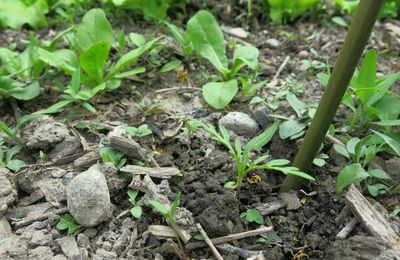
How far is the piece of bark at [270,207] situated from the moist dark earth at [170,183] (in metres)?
0.02

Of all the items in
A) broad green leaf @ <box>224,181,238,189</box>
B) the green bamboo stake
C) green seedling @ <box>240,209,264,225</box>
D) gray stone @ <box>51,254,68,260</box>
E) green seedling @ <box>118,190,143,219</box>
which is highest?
the green bamboo stake

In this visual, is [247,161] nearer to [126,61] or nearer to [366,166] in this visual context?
[366,166]

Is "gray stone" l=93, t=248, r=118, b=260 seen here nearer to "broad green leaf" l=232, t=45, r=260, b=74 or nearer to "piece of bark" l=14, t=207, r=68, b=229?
"piece of bark" l=14, t=207, r=68, b=229

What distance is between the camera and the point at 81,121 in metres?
2.17

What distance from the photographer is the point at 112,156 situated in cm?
191

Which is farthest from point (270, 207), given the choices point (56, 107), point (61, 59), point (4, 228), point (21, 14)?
point (21, 14)

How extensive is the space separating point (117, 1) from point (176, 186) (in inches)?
54.9

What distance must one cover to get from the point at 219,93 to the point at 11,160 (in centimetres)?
101

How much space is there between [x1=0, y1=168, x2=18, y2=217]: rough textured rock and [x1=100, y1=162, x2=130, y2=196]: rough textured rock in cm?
38

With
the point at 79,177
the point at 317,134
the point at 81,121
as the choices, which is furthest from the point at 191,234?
the point at 81,121

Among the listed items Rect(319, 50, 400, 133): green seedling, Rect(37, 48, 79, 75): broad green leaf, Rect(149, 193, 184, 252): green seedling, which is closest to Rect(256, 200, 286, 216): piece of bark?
Rect(149, 193, 184, 252): green seedling

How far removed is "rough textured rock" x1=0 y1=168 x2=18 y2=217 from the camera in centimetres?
179

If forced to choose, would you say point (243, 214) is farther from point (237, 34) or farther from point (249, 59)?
point (237, 34)

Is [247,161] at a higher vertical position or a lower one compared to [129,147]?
higher
